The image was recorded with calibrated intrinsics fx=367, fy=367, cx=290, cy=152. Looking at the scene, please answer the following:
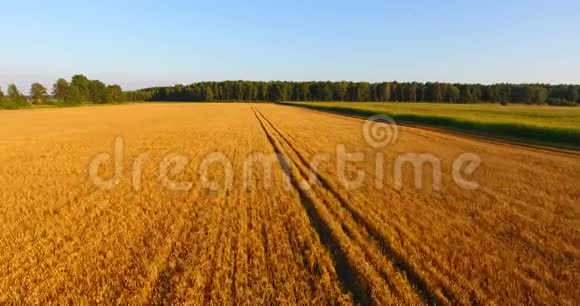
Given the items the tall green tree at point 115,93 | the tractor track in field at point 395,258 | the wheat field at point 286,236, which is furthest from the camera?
the tall green tree at point 115,93

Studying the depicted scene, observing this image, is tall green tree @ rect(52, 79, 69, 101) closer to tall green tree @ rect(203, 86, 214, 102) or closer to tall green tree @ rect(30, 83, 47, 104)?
tall green tree @ rect(30, 83, 47, 104)

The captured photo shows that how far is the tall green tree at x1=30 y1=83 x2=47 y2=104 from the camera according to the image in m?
123

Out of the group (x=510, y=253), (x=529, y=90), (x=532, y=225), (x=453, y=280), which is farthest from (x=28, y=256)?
(x=529, y=90)

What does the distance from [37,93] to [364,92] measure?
12146 cm

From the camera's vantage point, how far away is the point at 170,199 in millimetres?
9109

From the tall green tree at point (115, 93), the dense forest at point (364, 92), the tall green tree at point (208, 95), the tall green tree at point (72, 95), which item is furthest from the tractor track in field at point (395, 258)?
the tall green tree at point (208, 95)

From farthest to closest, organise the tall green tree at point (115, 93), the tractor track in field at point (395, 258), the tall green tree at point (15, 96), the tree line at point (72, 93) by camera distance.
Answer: the tall green tree at point (115, 93)
the tree line at point (72, 93)
the tall green tree at point (15, 96)
the tractor track in field at point (395, 258)

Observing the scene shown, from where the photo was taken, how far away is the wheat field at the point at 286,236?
4.79 metres

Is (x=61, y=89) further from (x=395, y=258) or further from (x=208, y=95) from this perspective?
(x=395, y=258)

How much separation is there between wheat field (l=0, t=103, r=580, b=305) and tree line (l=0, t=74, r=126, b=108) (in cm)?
11562

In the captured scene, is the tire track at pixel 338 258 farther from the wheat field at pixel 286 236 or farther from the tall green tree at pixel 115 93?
the tall green tree at pixel 115 93

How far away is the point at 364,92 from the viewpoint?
15550cm

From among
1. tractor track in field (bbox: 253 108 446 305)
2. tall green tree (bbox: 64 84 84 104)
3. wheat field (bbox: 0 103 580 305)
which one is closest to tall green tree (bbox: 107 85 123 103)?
tall green tree (bbox: 64 84 84 104)

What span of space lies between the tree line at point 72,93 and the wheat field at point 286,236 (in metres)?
116
